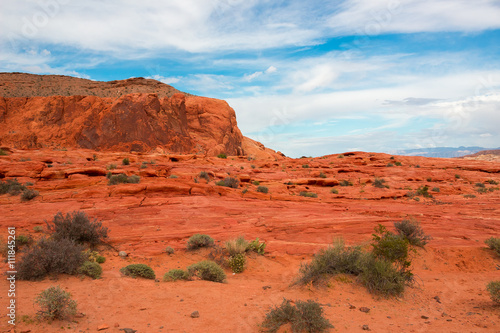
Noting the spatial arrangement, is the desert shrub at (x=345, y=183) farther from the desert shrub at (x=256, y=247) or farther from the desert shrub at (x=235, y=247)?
the desert shrub at (x=235, y=247)

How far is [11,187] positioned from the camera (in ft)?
44.5

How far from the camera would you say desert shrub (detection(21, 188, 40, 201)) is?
1241cm

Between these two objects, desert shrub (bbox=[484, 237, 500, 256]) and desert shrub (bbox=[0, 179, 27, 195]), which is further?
desert shrub (bbox=[0, 179, 27, 195])

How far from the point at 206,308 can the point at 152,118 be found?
3666cm

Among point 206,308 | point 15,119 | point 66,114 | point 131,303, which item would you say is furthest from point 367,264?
point 15,119

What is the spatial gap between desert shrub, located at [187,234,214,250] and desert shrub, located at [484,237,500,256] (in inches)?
317

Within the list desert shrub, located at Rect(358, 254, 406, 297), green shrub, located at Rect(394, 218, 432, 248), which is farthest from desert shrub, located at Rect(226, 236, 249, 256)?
green shrub, located at Rect(394, 218, 432, 248)

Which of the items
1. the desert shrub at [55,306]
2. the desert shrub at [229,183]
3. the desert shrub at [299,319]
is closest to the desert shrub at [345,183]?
the desert shrub at [229,183]

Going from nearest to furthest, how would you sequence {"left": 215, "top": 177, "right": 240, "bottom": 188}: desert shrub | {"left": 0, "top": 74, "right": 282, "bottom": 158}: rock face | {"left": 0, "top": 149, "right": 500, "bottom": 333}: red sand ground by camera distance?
{"left": 0, "top": 149, "right": 500, "bottom": 333}: red sand ground < {"left": 215, "top": 177, "right": 240, "bottom": 188}: desert shrub < {"left": 0, "top": 74, "right": 282, "bottom": 158}: rock face

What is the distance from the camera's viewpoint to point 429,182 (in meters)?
23.3

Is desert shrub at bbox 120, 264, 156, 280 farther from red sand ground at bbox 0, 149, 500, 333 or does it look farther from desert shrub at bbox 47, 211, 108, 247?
desert shrub at bbox 47, 211, 108, 247

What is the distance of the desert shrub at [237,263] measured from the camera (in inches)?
311

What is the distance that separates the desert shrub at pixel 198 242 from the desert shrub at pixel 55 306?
4.45m

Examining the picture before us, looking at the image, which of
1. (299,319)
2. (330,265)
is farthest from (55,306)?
(330,265)
